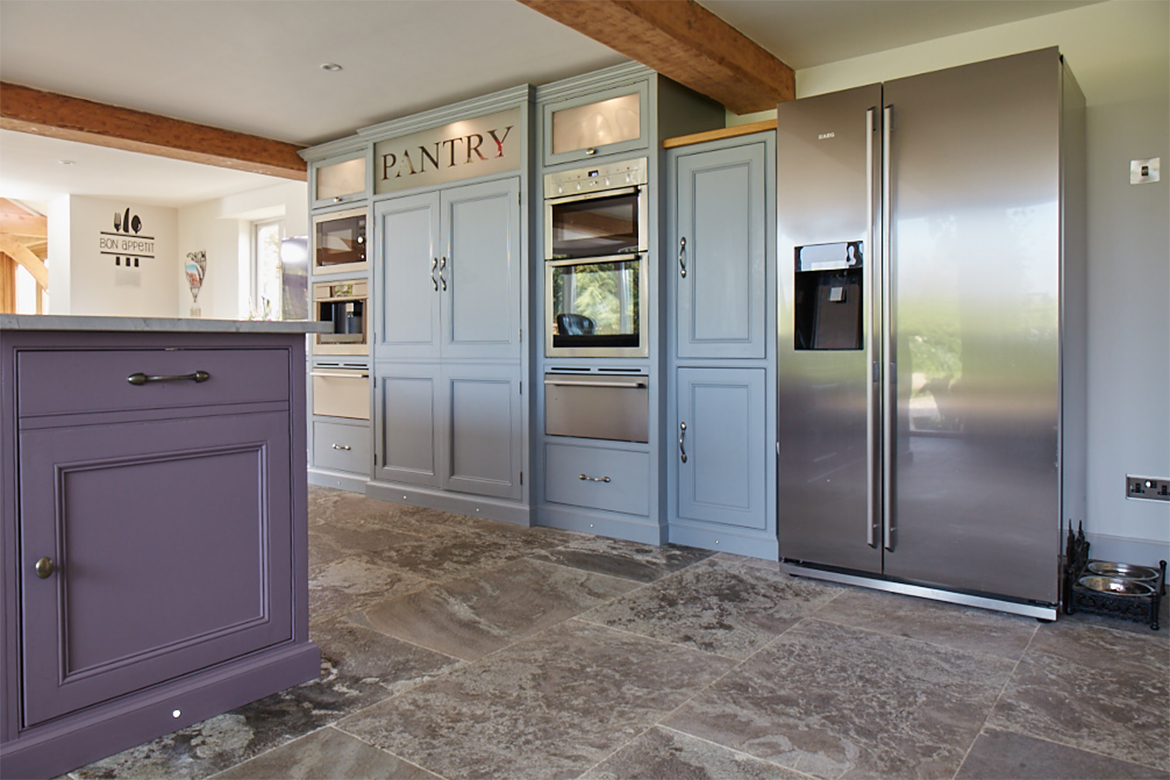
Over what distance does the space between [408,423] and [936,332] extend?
296 centimetres

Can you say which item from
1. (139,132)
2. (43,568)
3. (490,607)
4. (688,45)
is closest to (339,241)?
(139,132)

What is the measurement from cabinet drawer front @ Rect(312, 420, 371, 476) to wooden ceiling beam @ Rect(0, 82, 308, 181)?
5.83 ft

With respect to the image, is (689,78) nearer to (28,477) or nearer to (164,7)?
(164,7)

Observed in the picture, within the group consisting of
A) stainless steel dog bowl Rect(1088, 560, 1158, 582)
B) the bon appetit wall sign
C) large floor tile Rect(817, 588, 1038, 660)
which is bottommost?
large floor tile Rect(817, 588, 1038, 660)

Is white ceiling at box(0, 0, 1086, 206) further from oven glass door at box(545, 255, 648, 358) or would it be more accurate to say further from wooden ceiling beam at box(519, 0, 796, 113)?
oven glass door at box(545, 255, 648, 358)

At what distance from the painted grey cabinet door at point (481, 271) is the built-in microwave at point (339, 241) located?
2.63 feet

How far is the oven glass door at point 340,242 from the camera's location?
4.81m

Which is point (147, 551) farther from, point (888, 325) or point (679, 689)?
point (888, 325)

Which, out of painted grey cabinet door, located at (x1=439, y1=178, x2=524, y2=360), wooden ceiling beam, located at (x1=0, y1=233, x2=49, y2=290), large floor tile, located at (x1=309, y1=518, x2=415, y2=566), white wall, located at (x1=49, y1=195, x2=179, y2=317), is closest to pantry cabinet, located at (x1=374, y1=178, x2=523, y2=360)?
painted grey cabinet door, located at (x1=439, y1=178, x2=524, y2=360)

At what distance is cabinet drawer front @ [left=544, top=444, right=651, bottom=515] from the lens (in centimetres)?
361

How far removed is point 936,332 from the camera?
2.66 metres

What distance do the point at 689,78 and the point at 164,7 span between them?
2.17 metres

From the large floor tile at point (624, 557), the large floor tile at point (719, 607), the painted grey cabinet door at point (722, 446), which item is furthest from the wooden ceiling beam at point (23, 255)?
the large floor tile at point (719, 607)

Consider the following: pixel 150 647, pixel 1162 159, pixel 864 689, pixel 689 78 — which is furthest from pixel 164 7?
pixel 1162 159
